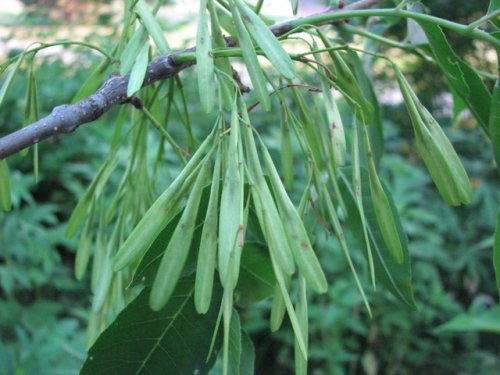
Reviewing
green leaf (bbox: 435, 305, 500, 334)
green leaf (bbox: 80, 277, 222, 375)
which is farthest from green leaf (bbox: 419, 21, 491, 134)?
green leaf (bbox: 435, 305, 500, 334)

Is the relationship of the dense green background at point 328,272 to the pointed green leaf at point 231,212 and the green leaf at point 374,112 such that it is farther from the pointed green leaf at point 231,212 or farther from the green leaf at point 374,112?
the pointed green leaf at point 231,212

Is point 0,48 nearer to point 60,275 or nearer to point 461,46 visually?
point 60,275

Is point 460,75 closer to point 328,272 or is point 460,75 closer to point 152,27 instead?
point 152,27

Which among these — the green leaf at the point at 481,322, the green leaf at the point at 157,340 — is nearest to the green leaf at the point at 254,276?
the green leaf at the point at 157,340

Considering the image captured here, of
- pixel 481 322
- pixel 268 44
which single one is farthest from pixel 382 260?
pixel 481 322

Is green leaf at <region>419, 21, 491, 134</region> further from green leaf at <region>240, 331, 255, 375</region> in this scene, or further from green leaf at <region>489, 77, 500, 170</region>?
green leaf at <region>240, 331, 255, 375</region>

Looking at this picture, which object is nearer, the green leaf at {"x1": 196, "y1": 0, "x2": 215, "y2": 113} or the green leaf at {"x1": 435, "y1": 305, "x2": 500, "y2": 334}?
the green leaf at {"x1": 196, "y1": 0, "x2": 215, "y2": 113}
